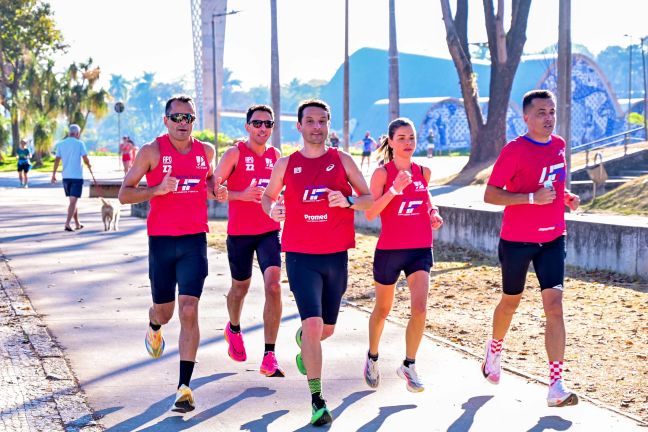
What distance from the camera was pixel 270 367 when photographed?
7.46 m

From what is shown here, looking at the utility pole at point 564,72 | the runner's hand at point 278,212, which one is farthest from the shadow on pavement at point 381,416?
the utility pole at point 564,72

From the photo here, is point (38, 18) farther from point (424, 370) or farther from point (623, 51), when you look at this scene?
point (623, 51)

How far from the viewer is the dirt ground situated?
7.40 m

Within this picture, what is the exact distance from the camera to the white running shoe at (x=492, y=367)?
7.10m

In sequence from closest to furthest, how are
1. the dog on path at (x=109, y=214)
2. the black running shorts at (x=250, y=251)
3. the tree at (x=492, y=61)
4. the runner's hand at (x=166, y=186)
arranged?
the runner's hand at (x=166, y=186)
the black running shorts at (x=250, y=251)
the dog on path at (x=109, y=214)
the tree at (x=492, y=61)

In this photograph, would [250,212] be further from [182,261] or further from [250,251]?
[182,261]

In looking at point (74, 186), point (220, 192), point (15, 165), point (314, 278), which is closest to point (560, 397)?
point (314, 278)

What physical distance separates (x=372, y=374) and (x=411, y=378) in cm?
33

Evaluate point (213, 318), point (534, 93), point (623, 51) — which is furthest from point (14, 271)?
point (623, 51)

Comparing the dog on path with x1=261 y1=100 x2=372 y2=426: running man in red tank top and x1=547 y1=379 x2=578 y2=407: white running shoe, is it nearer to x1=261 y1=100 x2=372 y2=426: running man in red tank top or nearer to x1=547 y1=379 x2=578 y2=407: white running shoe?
x1=261 y1=100 x2=372 y2=426: running man in red tank top

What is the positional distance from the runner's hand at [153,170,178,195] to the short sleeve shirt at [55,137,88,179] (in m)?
12.3

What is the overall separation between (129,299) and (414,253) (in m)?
4.99

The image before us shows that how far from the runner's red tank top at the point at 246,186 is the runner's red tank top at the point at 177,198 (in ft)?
2.92

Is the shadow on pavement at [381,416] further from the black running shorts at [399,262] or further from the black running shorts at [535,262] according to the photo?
the black running shorts at [535,262]
